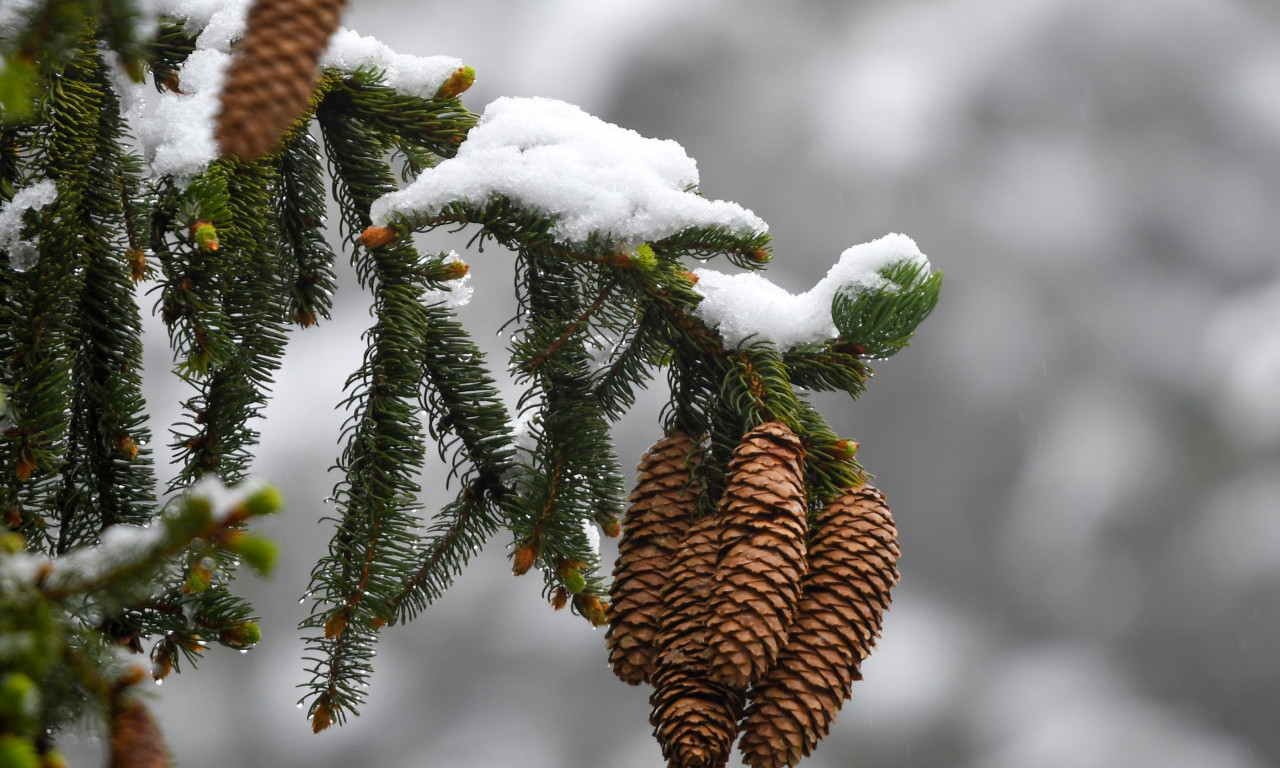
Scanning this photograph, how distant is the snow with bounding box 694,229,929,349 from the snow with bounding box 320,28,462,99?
33 centimetres

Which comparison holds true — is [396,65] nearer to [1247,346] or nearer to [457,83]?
[457,83]

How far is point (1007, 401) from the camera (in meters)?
8.02

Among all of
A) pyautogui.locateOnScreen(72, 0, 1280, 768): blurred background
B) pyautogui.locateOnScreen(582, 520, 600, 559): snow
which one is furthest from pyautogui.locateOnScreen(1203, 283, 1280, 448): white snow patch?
pyautogui.locateOnScreen(582, 520, 600, 559): snow

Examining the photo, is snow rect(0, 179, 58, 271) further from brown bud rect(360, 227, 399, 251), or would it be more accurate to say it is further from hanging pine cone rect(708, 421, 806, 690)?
hanging pine cone rect(708, 421, 806, 690)

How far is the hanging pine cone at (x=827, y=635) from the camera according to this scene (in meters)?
0.73

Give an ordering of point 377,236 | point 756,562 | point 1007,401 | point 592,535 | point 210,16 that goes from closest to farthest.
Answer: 1. point 756,562
2. point 377,236
3. point 210,16
4. point 592,535
5. point 1007,401

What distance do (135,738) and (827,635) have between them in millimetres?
496

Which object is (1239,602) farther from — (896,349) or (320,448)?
(896,349)

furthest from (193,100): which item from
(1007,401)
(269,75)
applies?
(1007,401)

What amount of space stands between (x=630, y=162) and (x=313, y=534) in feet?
18.5

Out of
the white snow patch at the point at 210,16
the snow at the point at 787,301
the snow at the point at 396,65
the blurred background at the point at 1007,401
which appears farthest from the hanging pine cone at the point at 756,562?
the blurred background at the point at 1007,401

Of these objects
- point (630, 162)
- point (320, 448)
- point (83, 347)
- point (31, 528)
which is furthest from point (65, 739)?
point (320, 448)

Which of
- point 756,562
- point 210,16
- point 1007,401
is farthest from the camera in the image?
point 1007,401

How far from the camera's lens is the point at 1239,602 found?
9.34 metres
